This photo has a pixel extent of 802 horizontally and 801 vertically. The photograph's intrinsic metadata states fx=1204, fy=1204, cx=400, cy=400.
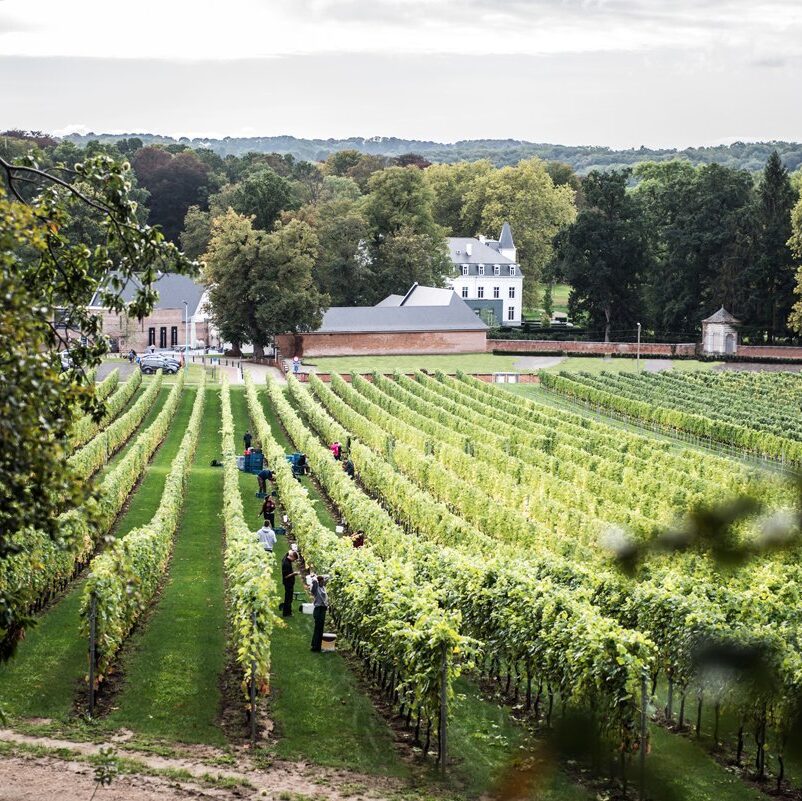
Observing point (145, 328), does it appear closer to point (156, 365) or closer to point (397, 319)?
point (156, 365)

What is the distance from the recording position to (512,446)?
1747 inches

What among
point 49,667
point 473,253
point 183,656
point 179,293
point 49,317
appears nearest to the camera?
point 49,317

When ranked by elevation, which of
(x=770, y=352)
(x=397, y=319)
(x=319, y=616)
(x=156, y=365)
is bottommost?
(x=319, y=616)

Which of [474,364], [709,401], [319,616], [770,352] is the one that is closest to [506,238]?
[474,364]

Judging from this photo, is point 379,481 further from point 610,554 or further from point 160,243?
point 610,554

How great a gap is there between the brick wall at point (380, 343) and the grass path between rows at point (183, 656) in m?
56.4

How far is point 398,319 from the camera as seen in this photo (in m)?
92.7

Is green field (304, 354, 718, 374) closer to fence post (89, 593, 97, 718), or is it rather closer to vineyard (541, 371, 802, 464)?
vineyard (541, 371, 802, 464)

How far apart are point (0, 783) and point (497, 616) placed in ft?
26.0

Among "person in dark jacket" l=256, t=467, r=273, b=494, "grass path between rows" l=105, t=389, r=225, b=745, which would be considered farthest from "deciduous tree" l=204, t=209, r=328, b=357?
"grass path between rows" l=105, t=389, r=225, b=745

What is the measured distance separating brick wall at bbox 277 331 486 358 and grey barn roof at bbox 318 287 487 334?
0.41 metres

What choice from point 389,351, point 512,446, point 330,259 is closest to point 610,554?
point 512,446

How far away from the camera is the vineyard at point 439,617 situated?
277 cm

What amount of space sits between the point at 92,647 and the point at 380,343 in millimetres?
74904
